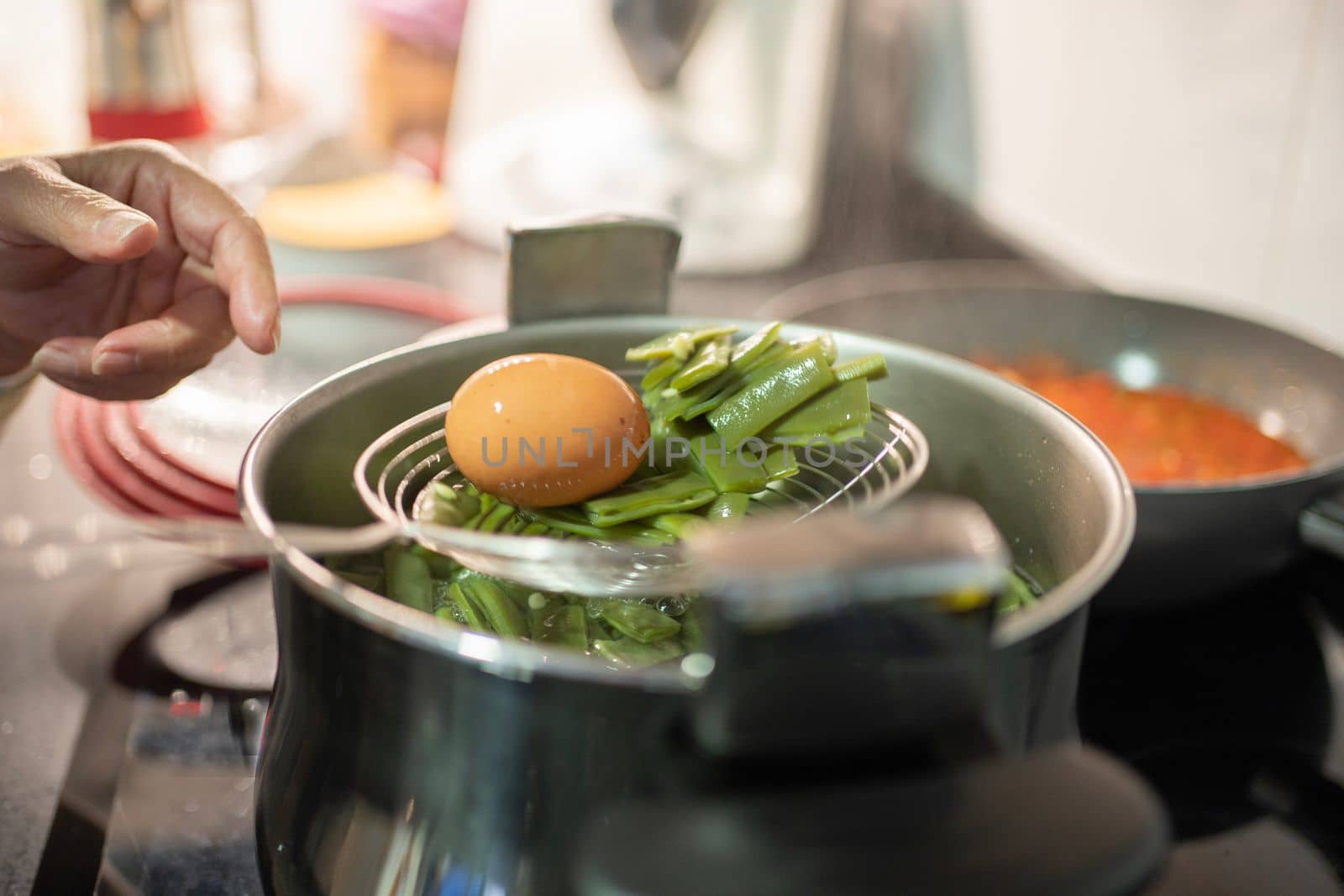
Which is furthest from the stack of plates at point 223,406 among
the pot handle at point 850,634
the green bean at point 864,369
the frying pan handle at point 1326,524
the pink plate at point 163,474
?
the frying pan handle at point 1326,524

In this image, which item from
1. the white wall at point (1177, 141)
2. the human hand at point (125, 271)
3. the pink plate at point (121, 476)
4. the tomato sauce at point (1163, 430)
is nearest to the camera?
the human hand at point (125, 271)

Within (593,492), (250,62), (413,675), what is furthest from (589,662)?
(250,62)

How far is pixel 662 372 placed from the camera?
0.57 metres

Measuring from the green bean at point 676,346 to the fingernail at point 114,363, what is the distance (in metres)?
0.28

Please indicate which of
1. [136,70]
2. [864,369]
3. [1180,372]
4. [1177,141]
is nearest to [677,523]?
[864,369]

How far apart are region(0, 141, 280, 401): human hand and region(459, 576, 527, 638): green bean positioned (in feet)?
0.67

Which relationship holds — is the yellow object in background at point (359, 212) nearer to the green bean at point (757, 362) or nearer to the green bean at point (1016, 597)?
the green bean at point (757, 362)

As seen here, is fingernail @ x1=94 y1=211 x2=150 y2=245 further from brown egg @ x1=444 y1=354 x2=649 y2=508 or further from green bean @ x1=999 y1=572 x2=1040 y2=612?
green bean @ x1=999 y1=572 x2=1040 y2=612

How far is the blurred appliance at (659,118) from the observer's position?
139 cm

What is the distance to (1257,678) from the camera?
69cm

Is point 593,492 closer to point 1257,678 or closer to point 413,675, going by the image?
point 413,675

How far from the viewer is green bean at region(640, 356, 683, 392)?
57 centimetres

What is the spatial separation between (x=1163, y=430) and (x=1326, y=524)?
0.97 feet

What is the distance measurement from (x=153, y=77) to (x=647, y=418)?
1048 mm
